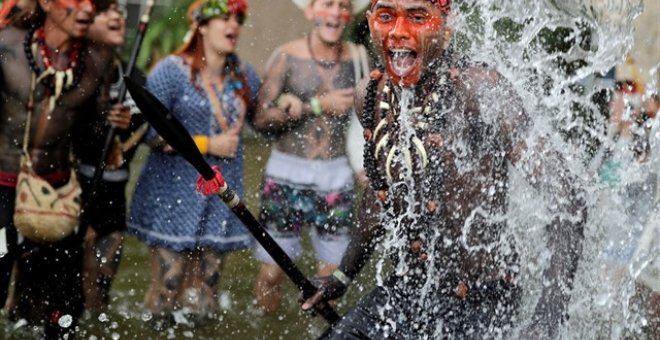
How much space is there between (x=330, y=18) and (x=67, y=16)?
4.51 ft

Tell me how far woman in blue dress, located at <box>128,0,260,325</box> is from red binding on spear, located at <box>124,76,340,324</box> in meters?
1.97

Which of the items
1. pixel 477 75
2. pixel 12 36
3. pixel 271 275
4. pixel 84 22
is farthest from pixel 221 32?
pixel 477 75

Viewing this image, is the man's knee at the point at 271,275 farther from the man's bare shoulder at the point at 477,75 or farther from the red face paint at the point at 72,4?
the man's bare shoulder at the point at 477,75

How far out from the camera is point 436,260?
340 centimetres

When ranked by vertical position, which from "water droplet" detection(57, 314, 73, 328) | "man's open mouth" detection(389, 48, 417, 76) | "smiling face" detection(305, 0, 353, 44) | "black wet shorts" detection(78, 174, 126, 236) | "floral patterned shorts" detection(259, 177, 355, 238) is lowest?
"water droplet" detection(57, 314, 73, 328)

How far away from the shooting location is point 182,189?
18.6 feet

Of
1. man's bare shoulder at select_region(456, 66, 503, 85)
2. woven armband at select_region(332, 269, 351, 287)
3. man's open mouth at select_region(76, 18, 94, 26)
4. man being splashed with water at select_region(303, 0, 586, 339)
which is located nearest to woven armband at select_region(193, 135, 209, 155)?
man's open mouth at select_region(76, 18, 94, 26)

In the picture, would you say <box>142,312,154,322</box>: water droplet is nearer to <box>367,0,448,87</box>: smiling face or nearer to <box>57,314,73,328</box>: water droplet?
<box>57,314,73,328</box>: water droplet

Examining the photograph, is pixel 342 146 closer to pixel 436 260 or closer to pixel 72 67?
pixel 72 67

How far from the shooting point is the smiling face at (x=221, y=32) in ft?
18.7

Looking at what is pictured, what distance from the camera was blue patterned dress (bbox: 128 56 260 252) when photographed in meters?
5.60

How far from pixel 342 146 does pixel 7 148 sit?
172 cm

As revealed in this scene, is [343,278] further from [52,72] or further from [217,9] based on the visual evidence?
[217,9]

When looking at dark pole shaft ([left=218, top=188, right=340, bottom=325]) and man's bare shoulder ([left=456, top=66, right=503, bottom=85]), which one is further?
dark pole shaft ([left=218, top=188, right=340, bottom=325])
